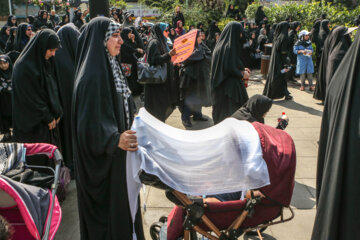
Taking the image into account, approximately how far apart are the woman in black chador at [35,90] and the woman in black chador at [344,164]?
11.0 feet

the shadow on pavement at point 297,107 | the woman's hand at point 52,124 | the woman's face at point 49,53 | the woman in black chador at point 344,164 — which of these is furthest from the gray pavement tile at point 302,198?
the shadow on pavement at point 297,107

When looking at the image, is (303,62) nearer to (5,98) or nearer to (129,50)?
(129,50)

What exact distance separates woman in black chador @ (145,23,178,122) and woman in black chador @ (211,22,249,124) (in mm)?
1058

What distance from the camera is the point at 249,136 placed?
2.82m

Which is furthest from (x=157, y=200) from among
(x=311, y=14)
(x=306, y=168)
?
(x=311, y=14)

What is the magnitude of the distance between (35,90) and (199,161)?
2468 millimetres

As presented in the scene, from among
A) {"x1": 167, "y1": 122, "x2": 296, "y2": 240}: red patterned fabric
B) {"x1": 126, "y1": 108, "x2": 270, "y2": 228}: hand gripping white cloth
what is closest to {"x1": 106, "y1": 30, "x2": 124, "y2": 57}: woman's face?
{"x1": 126, "y1": 108, "x2": 270, "y2": 228}: hand gripping white cloth

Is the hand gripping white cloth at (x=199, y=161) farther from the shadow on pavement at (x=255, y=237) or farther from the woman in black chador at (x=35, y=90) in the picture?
the woman in black chador at (x=35, y=90)

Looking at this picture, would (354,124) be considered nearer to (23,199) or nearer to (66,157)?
(23,199)

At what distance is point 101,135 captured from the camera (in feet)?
8.87

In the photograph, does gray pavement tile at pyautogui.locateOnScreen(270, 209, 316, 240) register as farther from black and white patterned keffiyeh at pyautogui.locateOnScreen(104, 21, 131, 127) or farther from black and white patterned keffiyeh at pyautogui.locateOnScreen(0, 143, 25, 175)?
black and white patterned keffiyeh at pyautogui.locateOnScreen(0, 143, 25, 175)

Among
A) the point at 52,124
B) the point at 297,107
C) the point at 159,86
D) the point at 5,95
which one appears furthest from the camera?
the point at 297,107

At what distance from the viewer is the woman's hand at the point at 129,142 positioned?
260cm

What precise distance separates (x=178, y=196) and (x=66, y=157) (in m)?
2.96
